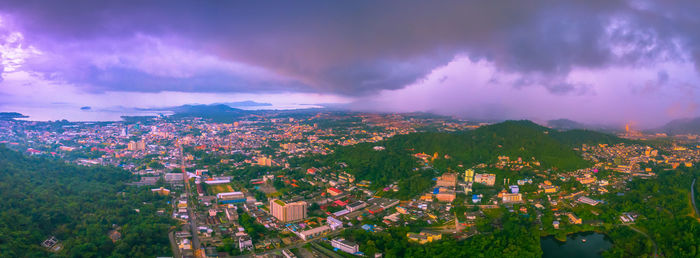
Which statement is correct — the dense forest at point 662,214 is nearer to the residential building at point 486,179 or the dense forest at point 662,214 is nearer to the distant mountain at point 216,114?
the residential building at point 486,179

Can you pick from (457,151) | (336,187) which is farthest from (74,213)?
(457,151)

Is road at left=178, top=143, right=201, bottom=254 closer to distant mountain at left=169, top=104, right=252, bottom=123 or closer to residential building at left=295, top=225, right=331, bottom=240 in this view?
residential building at left=295, top=225, right=331, bottom=240

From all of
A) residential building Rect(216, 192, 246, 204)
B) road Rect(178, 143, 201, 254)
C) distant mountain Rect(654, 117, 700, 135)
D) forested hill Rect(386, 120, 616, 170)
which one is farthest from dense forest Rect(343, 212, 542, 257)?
distant mountain Rect(654, 117, 700, 135)

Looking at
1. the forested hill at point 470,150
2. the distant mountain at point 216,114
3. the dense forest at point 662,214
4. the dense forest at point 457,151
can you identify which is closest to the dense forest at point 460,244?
the dense forest at point 662,214

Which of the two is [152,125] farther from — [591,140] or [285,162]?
[591,140]

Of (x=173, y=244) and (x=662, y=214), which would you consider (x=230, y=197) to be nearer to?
(x=173, y=244)

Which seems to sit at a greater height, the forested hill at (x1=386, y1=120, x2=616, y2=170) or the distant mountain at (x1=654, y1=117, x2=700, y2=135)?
the distant mountain at (x1=654, y1=117, x2=700, y2=135)
